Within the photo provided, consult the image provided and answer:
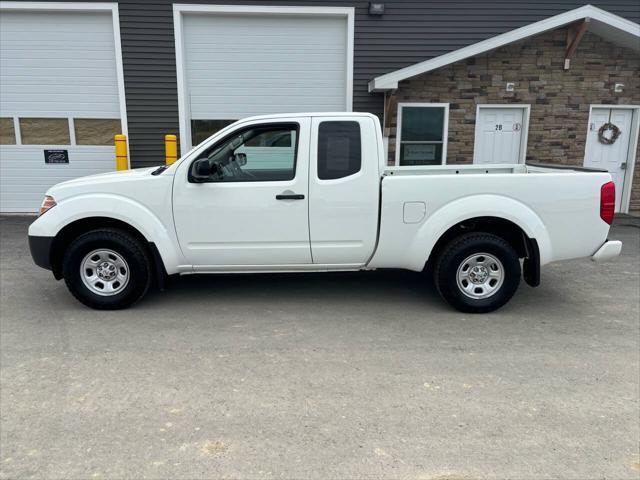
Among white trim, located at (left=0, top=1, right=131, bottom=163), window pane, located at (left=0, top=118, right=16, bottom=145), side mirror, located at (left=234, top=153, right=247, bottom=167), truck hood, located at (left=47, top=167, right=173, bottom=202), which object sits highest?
white trim, located at (left=0, top=1, right=131, bottom=163)

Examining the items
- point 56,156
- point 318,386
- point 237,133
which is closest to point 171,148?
point 56,156

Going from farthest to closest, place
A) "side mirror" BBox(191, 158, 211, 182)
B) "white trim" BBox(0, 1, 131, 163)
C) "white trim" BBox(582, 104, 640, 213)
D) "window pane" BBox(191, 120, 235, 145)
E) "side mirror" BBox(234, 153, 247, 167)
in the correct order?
"window pane" BBox(191, 120, 235, 145) < "white trim" BBox(582, 104, 640, 213) < "white trim" BBox(0, 1, 131, 163) < "side mirror" BBox(234, 153, 247, 167) < "side mirror" BBox(191, 158, 211, 182)

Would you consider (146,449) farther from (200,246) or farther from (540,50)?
(540,50)

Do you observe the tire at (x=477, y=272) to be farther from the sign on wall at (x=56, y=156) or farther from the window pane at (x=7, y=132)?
the window pane at (x=7, y=132)

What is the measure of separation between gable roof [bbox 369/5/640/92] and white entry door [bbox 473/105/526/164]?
4.65 ft

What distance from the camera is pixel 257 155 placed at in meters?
5.00

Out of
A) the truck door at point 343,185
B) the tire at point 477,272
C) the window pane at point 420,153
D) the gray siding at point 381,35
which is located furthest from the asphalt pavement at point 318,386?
the gray siding at point 381,35

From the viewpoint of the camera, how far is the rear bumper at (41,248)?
4.83m

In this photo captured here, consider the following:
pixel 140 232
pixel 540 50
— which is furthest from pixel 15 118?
pixel 540 50

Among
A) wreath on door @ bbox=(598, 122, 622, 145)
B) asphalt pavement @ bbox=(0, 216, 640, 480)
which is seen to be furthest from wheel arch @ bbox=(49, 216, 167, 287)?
wreath on door @ bbox=(598, 122, 622, 145)

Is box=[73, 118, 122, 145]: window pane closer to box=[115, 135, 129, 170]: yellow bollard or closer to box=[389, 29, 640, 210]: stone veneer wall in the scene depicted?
box=[115, 135, 129, 170]: yellow bollard

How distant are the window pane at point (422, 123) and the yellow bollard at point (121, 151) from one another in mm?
5558

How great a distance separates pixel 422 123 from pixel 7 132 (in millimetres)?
8592

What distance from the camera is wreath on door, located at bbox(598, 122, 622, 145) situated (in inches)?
406
